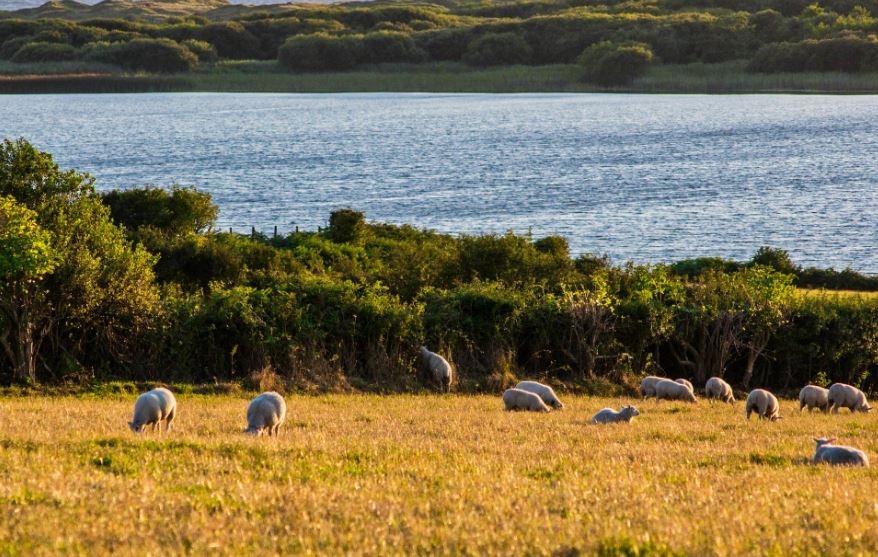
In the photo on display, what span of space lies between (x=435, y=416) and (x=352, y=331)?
10.8m

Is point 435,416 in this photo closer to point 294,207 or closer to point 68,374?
point 68,374

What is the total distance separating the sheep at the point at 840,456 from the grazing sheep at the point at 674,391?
44.2ft

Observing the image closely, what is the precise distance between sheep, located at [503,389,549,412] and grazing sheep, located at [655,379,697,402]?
5.45 metres

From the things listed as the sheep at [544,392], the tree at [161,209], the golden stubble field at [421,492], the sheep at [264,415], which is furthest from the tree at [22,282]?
the tree at [161,209]

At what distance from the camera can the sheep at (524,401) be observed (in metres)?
28.2

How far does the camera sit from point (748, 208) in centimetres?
10256

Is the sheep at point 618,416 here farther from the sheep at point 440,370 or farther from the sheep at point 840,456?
the sheep at point 440,370

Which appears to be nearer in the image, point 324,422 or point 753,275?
point 324,422

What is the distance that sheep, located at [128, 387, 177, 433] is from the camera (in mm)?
19703

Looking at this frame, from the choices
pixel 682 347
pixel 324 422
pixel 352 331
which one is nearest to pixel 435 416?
pixel 324 422

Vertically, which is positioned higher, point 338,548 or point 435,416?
point 338,548

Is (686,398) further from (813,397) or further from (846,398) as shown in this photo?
(846,398)

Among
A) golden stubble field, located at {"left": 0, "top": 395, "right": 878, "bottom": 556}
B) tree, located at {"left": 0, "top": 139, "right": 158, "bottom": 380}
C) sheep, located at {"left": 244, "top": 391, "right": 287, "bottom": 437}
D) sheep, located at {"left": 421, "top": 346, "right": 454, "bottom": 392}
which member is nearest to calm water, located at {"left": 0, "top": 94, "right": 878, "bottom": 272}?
sheep, located at {"left": 421, "top": 346, "right": 454, "bottom": 392}

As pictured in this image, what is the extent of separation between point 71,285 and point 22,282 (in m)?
1.46
